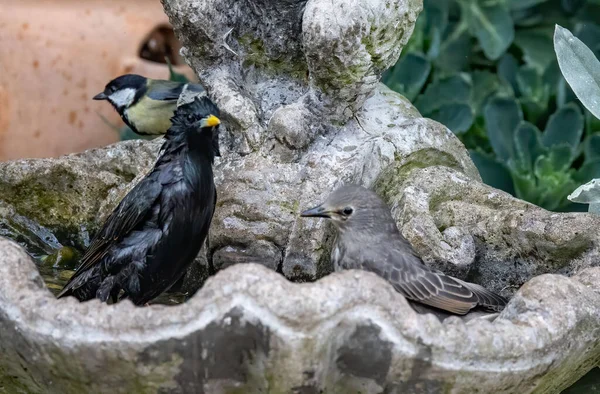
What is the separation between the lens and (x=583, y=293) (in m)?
2.34

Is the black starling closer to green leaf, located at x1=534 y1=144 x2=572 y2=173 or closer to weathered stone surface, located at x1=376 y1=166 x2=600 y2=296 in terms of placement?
weathered stone surface, located at x1=376 y1=166 x2=600 y2=296

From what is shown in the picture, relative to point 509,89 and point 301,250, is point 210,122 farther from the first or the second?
point 509,89

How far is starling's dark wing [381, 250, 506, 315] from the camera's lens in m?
2.66

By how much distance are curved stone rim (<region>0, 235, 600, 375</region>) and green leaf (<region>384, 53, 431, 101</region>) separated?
103 inches

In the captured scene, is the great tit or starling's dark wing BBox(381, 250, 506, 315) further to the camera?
the great tit

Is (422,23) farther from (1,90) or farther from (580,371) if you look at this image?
(580,371)

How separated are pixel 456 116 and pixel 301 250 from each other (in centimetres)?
186

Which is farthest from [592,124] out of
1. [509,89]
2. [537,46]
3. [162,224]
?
[162,224]

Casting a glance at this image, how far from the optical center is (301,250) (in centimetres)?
292

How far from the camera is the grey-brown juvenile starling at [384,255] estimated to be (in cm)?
267

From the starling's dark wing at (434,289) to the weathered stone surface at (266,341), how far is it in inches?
16.7

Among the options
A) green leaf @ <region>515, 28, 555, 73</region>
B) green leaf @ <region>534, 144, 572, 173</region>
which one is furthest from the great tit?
green leaf @ <region>515, 28, 555, 73</region>

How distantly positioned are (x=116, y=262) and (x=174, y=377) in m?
0.91

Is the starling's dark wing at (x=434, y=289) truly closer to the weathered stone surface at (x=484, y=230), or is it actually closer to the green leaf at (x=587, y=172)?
the weathered stone surface at (x=484, y=230)
